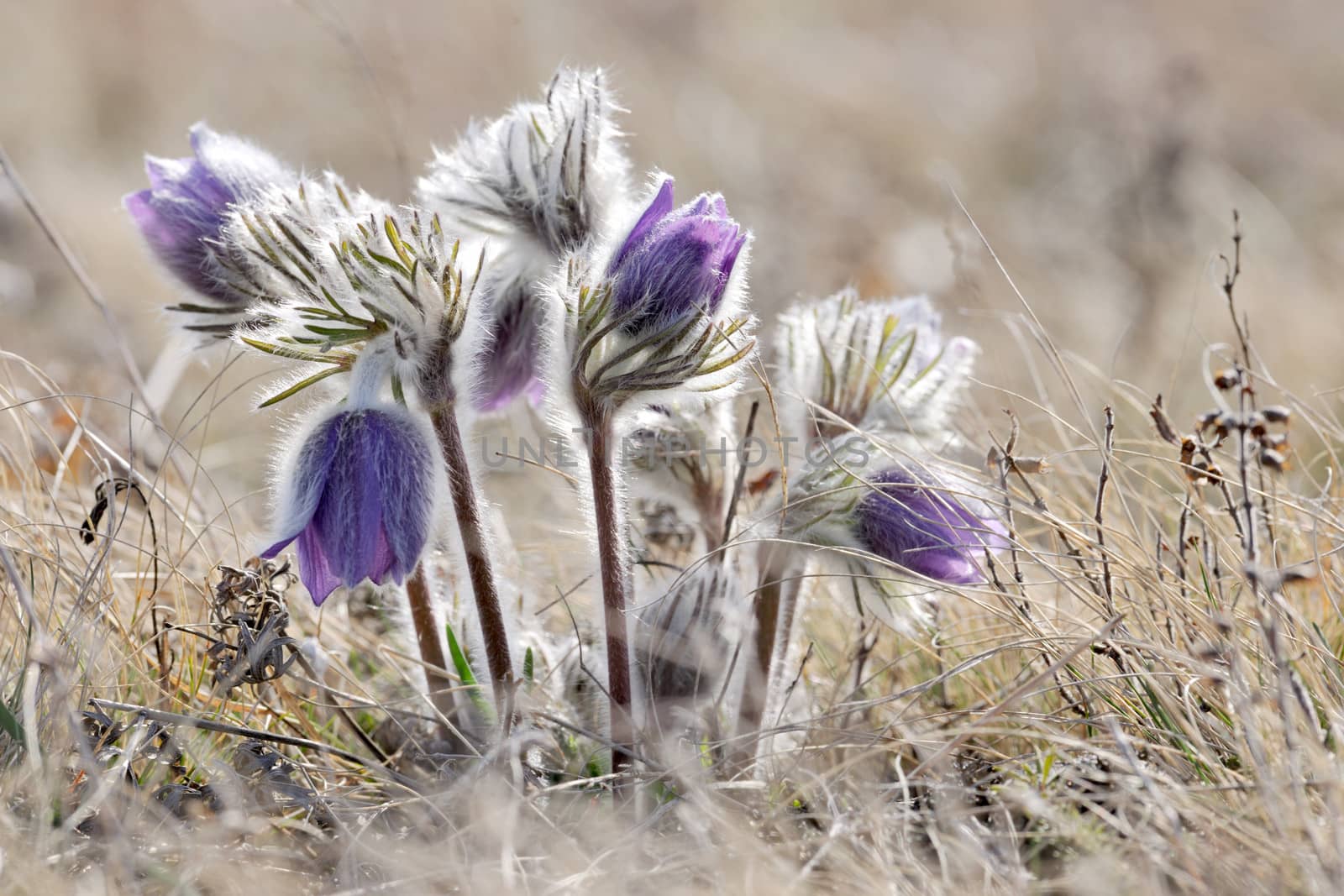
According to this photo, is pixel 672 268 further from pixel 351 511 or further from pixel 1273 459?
pixel 1273 459

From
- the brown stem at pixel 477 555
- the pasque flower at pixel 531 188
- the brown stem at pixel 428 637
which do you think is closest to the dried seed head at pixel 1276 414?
the pasque flower at pixel 531 188

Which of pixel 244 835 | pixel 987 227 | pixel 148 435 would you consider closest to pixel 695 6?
pixel 987 227

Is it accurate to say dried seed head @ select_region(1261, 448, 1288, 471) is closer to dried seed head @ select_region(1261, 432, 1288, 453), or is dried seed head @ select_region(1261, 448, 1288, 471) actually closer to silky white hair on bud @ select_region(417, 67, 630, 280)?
dried seed head @ select_region(1261, 432, 1288, 453)

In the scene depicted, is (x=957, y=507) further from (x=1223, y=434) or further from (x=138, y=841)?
(x=138, y=841)

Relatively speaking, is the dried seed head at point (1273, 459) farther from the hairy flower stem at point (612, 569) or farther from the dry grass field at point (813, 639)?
the hairy flower stem at point (612, 569)

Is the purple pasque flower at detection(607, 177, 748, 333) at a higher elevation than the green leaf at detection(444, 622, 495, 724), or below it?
higher

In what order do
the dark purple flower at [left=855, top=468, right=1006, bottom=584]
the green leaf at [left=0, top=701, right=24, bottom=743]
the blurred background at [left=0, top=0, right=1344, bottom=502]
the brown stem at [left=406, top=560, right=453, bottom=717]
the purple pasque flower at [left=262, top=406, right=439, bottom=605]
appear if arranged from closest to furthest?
the purple pasque flower at [left=262, top=406, right=439, bottom=605] → the green leaf at [left=0, top=701, right=24, bottom=743] → the dark purple flower at [left=855, top=468, right=1006, bottom=584] → the brown stem at [left=406, top=560, right=453, bottom=717] → the blurred background at [left=0, top=0, right=1344, bottom=502]

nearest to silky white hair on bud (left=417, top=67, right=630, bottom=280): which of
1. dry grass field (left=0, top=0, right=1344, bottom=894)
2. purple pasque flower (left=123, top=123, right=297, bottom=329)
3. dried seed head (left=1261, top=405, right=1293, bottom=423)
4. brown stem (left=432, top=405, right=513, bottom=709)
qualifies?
dry grass field (left=0, top=0, right=1344, bottom=894)
